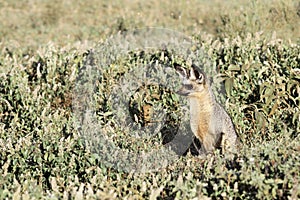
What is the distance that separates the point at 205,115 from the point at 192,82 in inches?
10.8

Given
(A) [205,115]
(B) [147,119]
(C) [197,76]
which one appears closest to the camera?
(C) [197,76]

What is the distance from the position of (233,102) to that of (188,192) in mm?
1942

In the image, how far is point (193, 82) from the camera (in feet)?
13.0

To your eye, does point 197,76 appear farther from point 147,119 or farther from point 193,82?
point 147,119

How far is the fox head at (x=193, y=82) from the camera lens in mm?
3955

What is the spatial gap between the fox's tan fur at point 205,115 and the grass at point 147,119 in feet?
0.52

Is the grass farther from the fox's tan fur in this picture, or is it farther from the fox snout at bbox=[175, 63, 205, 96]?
the fox snout at bbox=[175, 63, 205, 96]

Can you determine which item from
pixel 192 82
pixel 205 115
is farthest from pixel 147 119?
pixel 192 82

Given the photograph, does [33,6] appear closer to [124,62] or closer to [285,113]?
[124,62]

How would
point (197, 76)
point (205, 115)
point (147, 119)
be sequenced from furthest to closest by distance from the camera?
point (147, 119) < point (205, 115) < point (197, 76)

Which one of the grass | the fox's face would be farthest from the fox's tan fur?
the grass

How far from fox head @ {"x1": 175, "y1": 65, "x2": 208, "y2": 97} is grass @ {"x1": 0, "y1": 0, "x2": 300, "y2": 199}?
1.49ft

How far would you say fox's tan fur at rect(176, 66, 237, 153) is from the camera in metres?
3.98

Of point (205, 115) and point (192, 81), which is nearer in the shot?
point (192, 81)
